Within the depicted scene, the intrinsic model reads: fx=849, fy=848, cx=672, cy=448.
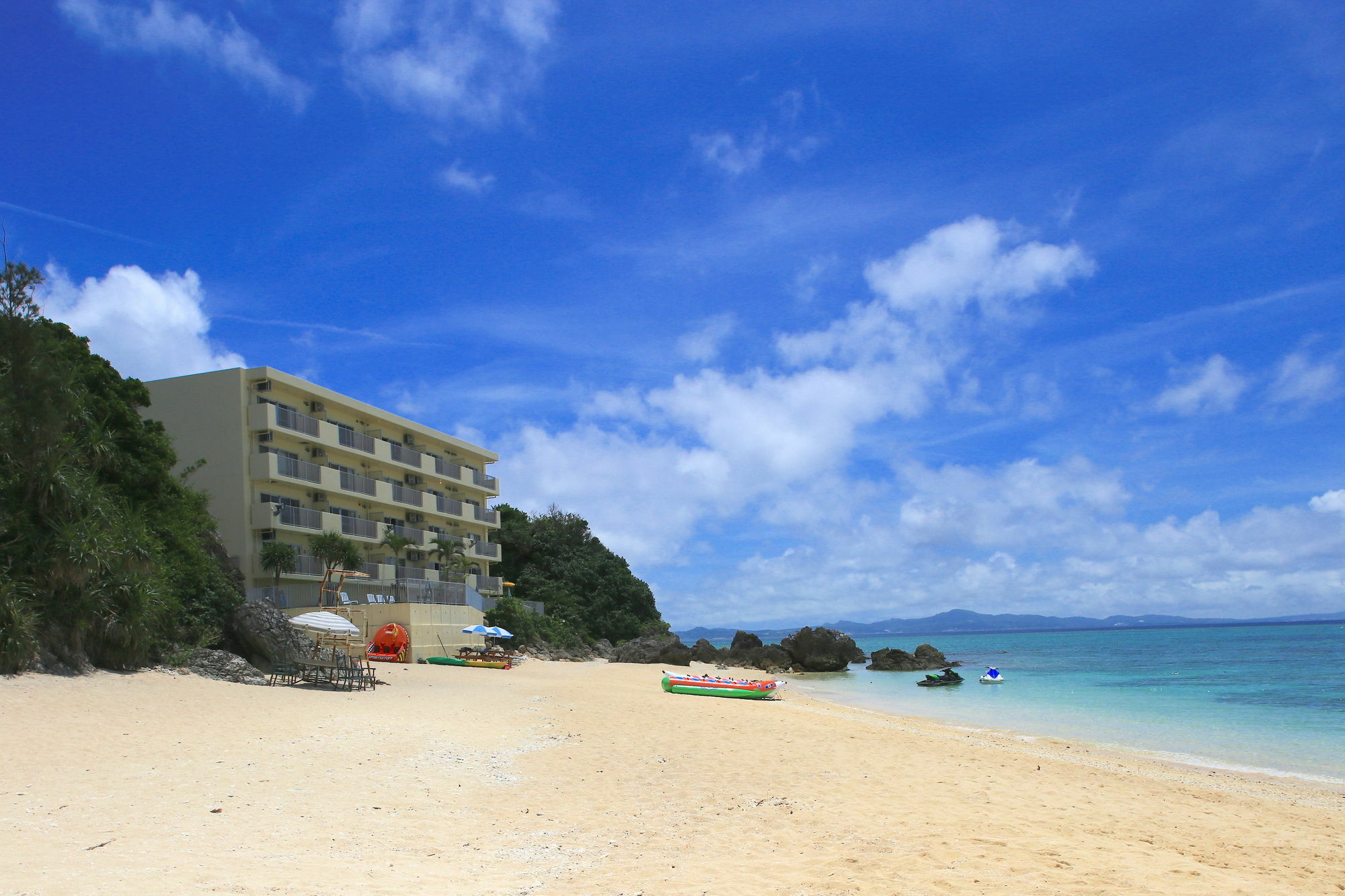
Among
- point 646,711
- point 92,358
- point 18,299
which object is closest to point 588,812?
point 646,711

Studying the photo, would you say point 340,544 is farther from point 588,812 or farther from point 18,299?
point 588,812

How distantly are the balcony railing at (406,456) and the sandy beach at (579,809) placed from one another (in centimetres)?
2667

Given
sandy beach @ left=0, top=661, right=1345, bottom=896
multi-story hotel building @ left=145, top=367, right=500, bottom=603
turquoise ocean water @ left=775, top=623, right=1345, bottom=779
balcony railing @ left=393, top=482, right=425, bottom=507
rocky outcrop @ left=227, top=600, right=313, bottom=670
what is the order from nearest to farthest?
sandy beach @ left=0, top=661, right=1345, bottom=896, turquoise ocean water @ left=775, top=623, right=1345, bottom=779, rocky outcrop @ left=227, top=600, right=313, bottom=670, multi-story hotel building @ left=145, top=367, right=500, bottom=603, balcony railing @ left=393, top=482, right=425, bottom=507

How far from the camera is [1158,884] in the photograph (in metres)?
7.41

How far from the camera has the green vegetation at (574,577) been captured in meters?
55.6

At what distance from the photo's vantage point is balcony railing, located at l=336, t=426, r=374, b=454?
39.6 meters

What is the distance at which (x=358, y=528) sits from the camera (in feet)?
130

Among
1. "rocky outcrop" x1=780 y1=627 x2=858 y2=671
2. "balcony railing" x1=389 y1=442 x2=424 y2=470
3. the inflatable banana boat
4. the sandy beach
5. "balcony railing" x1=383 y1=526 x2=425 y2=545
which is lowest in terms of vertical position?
"rocky outcrop" x1=780 y1=627 x2=858 y2=671

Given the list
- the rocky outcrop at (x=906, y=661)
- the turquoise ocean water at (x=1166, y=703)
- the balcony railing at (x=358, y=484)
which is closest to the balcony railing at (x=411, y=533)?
the balcony railing at (x=358, y=484)

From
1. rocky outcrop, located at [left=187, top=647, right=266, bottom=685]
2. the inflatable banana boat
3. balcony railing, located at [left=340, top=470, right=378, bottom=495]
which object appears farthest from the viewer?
balcony railing, located at [left=340, top=470, right=378, bottom=495]

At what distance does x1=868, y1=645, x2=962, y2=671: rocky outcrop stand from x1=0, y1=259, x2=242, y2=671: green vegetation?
42.7m

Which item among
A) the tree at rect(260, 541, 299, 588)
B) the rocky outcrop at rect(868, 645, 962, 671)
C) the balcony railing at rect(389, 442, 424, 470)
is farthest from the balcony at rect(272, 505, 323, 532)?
the rocky outcrop at rect(868, 645, 962, 671)

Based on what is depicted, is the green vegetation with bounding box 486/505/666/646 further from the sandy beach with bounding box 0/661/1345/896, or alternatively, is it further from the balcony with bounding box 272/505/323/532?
the sandy beach with bounding box 0/661/1345/896

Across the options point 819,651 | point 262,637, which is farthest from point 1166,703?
point 262,637
